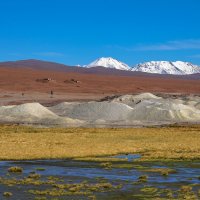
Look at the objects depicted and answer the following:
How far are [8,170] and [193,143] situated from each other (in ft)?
65.0

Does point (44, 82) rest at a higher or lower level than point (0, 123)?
higher

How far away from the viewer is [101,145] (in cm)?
3862

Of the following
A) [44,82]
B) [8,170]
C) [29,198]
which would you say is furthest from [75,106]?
[44,82]

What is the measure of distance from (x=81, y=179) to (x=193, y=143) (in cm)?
1970

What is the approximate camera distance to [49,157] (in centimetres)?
3156

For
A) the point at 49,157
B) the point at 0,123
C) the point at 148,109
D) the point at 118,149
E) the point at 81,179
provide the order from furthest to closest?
the point at 148,109 → the point at 0,123 → the point at 118,149 → the point at 49,157 → the point at 81,179

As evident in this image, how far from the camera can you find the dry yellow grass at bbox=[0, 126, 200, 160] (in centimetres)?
3269

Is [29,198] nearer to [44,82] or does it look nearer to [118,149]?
[118,149]

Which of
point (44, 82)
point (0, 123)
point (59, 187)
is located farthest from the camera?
point (44, 82)

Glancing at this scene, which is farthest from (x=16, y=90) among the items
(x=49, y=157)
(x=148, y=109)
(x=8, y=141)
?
(x=49, y=157)

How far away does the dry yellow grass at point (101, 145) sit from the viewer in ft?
107

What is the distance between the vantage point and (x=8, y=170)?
83.1 feet

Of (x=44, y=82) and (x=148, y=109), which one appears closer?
(x=148, y=109)

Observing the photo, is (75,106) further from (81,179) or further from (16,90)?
(16,90)
